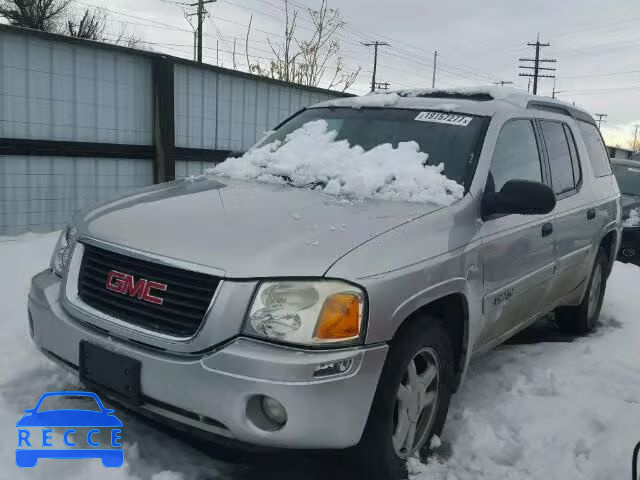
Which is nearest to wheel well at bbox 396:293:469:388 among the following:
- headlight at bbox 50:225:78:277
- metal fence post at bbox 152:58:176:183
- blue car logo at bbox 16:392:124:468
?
blue car logo at bbox 16:392:124:468

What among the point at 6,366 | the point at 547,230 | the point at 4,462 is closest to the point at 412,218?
the point at 547,230

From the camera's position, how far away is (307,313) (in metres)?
2.30

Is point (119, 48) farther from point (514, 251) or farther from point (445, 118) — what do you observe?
point (514, 251)

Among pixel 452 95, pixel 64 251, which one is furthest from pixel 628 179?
pixel 64 251

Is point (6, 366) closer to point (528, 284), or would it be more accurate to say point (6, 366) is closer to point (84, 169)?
point (528, 284)

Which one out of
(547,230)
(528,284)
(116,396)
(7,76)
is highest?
(7,76)

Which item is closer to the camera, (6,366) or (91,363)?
(91,363)

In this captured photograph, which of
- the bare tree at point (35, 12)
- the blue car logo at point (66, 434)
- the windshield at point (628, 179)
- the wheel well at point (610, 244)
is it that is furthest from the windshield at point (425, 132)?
the bare tree at point (35, 12)

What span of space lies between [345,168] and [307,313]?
1323mm

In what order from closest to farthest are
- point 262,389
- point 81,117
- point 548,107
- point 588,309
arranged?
point 262,389 < point 548,107 < point 588,309 < point 81,117

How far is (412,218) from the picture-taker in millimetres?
2797

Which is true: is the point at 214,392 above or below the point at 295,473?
above

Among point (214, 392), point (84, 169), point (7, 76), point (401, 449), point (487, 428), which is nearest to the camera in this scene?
point (214, 392)

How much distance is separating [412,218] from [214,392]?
3.84ft
